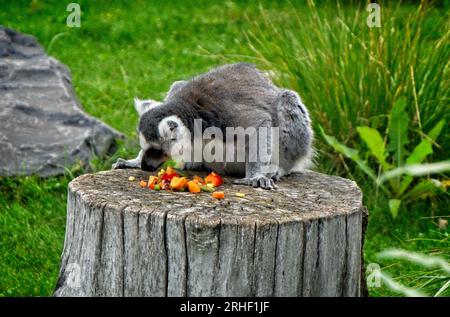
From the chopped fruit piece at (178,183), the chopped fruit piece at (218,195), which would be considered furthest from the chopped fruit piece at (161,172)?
the chopped fruit piece at (218,195)

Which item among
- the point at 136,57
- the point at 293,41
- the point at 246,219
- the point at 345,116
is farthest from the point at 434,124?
the point at 136,57

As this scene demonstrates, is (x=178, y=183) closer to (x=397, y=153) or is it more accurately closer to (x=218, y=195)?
(x=218, y=195)

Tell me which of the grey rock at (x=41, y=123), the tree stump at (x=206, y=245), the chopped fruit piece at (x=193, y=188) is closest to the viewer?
the tree stump at (x=206, y=245)

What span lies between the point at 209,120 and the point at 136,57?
636 cm

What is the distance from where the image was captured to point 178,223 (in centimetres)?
350

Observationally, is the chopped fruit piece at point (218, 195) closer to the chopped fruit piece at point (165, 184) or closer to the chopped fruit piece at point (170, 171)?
the chopped fruit piece at point (165, 184)

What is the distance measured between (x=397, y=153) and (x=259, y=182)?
7.08 ft

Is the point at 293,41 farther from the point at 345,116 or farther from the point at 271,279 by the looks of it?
the point at 271,279

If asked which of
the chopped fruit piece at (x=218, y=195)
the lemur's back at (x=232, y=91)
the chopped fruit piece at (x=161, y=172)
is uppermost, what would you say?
the lemur's back at (x=232, y=91)

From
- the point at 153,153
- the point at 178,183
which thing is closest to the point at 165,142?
the point at 153,153

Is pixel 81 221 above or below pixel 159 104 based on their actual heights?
below

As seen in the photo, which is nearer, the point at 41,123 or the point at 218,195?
the point at 218,195

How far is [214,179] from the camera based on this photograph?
429 cm

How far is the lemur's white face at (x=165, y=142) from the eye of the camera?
14.2 ft
